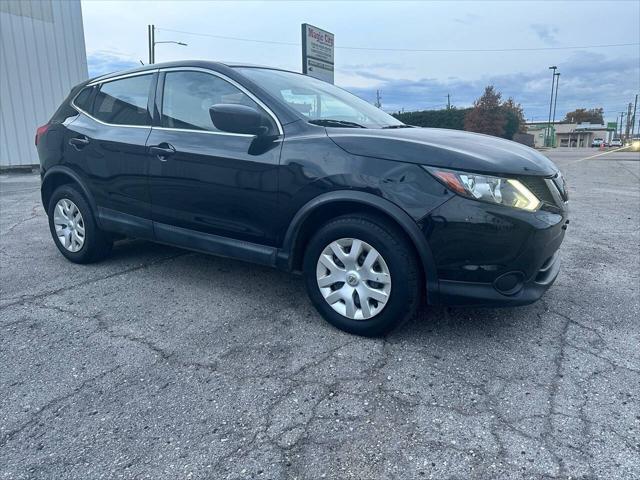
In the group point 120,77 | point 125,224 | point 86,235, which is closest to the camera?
point 125,224

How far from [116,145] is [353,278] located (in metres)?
2.28

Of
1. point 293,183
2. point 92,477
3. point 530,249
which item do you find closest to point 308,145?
point 293,183

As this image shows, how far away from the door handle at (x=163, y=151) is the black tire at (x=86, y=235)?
1021 millimetres

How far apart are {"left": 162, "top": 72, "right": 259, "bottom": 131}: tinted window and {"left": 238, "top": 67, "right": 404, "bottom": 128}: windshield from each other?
7.0 inches

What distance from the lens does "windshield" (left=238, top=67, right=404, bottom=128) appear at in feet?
→ 10.8

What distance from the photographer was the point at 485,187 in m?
2.55

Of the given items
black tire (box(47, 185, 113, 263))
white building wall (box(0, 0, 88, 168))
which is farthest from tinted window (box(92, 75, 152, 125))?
white building wall (box(0, 0, 88, 168))

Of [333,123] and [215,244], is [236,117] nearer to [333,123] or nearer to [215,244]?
[333,123]

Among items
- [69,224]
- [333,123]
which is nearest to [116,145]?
[69,224]

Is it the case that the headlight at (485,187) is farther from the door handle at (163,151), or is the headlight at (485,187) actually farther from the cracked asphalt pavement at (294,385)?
the door handle at (163,151)

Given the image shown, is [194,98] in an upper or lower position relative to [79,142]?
upper

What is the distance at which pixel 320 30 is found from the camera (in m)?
14.0

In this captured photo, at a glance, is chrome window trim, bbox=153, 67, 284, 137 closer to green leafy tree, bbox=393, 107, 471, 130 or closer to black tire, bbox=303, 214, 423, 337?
black tire, bbox=303, 214, 423, 337

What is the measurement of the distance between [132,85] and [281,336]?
2.47m
